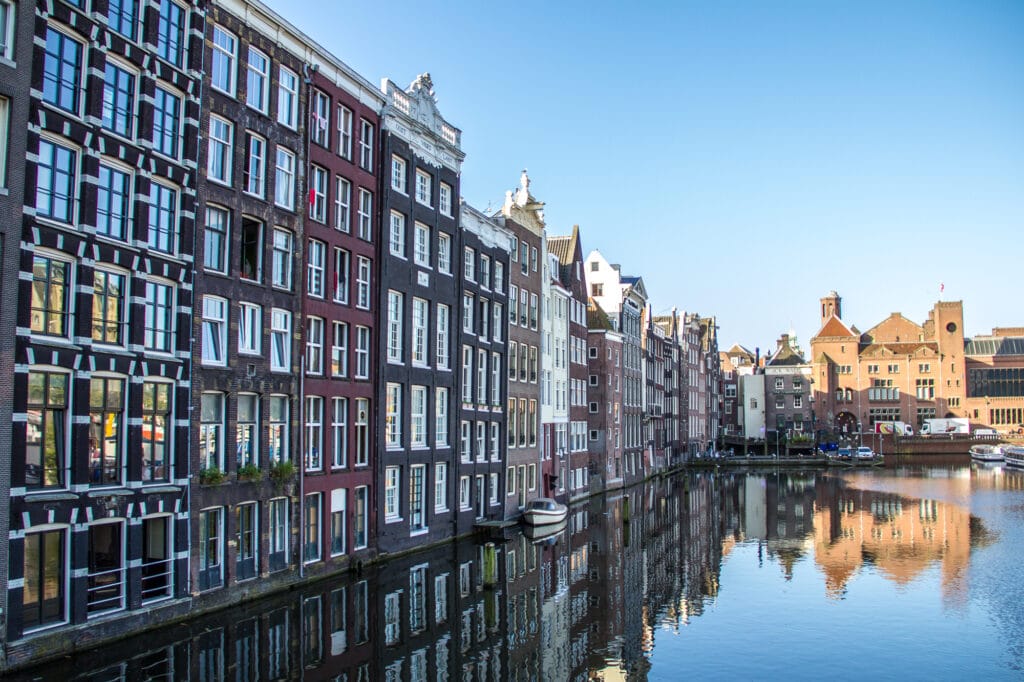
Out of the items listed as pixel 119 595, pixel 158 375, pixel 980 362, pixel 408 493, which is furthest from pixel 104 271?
pixel 980 362

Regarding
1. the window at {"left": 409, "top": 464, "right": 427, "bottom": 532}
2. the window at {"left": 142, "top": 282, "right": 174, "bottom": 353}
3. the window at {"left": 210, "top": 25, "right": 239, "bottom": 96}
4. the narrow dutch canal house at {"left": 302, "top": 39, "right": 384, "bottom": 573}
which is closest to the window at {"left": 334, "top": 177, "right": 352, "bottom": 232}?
the narrow dutch canal house at {"left": 302, "top": 39, "right": 384, "bottom": 573}

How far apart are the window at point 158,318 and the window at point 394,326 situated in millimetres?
13541

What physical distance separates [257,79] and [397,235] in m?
11.1

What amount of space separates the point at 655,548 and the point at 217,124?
102 ft

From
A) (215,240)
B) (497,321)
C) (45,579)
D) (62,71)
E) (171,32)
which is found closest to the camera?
(45,579)

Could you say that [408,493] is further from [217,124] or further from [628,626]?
[217,124]

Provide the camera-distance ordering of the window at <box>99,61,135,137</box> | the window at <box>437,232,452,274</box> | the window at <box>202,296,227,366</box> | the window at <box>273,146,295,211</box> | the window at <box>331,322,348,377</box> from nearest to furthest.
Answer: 1. the window at <box>99,61,135,137</box>
2. the window at <box>202,296,227,366</box>
3. the window at <box>273,146,295,211</box>
4. the window at <box>331,322,348,377</box>
5. the window at <box>437,232,452,274</box>

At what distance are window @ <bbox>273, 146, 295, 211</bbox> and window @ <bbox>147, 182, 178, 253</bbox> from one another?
549 cm

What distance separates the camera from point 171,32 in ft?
88.3

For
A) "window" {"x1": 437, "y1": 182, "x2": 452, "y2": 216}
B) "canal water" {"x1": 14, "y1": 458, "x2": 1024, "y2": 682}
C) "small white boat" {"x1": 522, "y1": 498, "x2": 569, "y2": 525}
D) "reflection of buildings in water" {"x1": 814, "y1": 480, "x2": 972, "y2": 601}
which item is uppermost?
"window" {"x1": 437, "y1": 182, "x2": 452, "y2": 216}

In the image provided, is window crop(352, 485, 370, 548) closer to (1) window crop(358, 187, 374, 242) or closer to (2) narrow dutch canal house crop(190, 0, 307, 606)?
(2) narrow dutch canal house crop(190, 0, 307, 606)

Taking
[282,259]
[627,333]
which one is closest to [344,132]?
[282,259]

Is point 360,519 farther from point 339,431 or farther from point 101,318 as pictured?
point 101,318

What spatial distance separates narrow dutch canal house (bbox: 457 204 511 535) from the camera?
47.1 m
